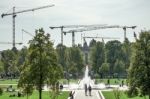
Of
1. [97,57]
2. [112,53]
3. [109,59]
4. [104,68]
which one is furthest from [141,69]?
[112,53]

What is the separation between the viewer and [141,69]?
49.7 metres

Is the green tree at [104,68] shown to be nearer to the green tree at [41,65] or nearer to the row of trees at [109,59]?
the row of trees at [109,59]

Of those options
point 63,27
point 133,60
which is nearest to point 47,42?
point 133,60

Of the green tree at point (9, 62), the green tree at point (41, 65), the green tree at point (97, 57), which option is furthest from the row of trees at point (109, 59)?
the green tree at point (41, 65)

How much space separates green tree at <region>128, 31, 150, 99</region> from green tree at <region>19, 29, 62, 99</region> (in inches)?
Result: 337

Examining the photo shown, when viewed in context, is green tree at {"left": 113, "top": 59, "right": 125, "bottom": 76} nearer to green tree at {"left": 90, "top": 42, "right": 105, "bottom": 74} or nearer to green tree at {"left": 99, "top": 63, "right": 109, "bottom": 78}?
green tree at {"left": 99, "top": 63, "right": 109, "bottom": 78}

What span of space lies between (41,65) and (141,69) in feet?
35.1

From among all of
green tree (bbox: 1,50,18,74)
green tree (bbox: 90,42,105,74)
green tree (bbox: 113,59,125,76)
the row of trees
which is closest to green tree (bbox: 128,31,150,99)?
the row of trees

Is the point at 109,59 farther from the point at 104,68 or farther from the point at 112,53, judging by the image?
the point at 104,68

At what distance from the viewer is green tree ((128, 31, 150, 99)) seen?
49438mm

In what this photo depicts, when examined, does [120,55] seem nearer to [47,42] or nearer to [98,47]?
[98,47]

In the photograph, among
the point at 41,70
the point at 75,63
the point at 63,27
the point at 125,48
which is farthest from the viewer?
the point at 63,27

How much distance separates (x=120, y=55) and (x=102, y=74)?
1400 cm

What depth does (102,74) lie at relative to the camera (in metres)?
142
